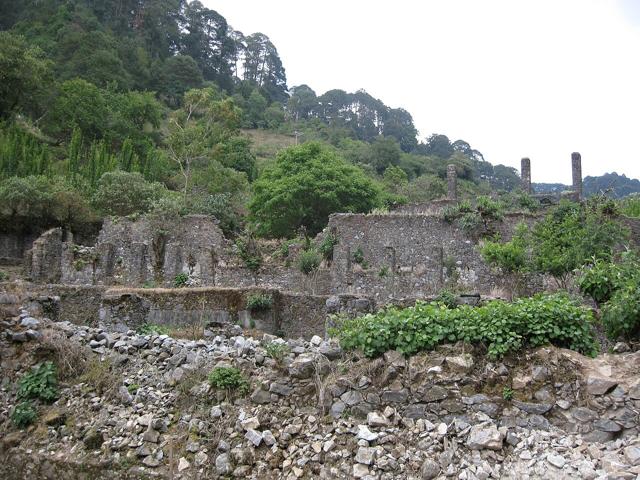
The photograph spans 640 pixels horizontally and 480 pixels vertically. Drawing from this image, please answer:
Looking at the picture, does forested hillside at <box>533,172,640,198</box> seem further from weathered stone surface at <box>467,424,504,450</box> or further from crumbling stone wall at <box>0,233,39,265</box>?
weathered stone surface at <box>467,424,504,450</box>

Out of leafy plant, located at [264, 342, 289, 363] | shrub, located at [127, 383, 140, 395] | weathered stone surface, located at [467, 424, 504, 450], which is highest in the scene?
leafy plant, located at [264, 342, 289, 363]

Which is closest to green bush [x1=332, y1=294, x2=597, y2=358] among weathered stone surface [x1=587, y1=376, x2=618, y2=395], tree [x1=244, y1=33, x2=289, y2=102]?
weathered stone surface [x1=587, y1=376, x2=618, y2=395]

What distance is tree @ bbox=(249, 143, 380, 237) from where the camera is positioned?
2938cm

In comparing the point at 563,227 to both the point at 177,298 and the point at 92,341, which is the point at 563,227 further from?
the point at 92,341


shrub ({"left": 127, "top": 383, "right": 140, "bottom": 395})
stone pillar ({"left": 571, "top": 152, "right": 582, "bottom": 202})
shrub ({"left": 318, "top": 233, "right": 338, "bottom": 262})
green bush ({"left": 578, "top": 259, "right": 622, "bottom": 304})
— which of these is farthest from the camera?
stone pillar ({"left": 571, "top": 152, "right": 582, "bottom": 202})

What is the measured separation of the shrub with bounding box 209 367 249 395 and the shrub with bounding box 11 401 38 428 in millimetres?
2958

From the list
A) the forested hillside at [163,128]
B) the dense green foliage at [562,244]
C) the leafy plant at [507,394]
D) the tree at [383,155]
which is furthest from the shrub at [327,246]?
the tree at [383,155]

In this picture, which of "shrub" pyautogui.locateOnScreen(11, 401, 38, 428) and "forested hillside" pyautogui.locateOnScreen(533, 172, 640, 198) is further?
"forested hillside" pyautogui.locateOnScreen(533, 172, 640, 198)

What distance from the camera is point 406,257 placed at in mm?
22344

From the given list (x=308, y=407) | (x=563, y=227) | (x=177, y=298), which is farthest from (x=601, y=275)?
(x=563, y=227)

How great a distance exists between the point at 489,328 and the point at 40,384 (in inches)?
281

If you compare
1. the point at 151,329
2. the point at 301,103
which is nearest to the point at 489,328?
the point at 151,329

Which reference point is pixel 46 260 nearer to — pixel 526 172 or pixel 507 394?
pixel 507 394

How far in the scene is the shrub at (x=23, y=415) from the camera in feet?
31.2
